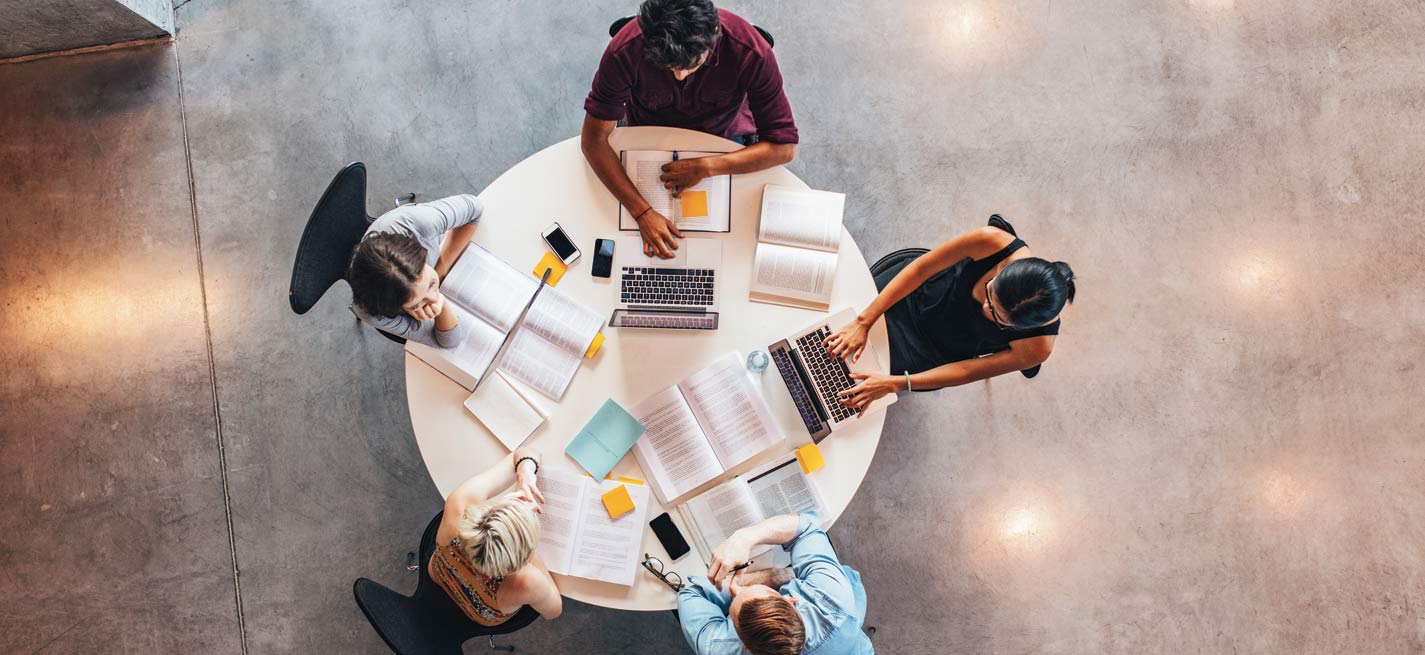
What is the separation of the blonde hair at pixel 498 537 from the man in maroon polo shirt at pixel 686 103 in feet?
2.90

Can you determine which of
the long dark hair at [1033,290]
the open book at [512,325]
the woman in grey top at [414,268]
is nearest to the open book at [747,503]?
the open book at [512,325]

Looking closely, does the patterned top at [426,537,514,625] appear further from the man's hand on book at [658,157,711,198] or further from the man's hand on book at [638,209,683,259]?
the man's hand on book at [658,157,711,198]

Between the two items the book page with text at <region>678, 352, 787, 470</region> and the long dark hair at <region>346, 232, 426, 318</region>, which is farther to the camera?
the book page with text at <region>678, 352, 787, 470</region>

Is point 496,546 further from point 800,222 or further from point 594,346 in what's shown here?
point 800,222

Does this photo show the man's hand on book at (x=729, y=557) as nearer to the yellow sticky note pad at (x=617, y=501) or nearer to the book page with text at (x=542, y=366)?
the yellow sticky note pad at (x=617, y=501)

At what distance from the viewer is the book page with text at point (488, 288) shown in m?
2.28

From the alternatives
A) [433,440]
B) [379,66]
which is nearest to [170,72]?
[379,66]

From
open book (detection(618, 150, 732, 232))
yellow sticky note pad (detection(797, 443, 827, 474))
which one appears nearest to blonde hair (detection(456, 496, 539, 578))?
yellow sticky note pad (detection(797, 443, 827, 474))

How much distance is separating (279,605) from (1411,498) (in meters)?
4.71

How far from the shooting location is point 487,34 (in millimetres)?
3221

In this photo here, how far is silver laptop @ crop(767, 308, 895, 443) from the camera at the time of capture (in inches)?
89.6

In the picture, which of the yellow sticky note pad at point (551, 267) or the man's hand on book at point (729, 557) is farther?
the yellow sticky note pad at point (551, 267)

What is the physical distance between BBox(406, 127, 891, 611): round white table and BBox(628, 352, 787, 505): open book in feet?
0.14

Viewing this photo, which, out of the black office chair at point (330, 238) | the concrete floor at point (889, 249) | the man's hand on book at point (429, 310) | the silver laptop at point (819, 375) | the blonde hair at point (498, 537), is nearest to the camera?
the blonde hair at point (498, 537)
